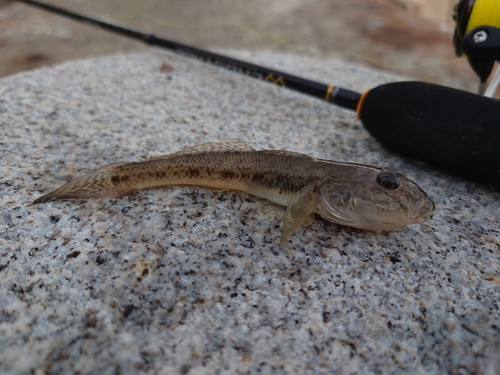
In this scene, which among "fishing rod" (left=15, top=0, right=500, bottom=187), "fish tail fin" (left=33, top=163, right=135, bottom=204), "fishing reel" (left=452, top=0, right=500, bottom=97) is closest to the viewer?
"fish tail fin" (left=33, top=163, right=135, bottom=204)

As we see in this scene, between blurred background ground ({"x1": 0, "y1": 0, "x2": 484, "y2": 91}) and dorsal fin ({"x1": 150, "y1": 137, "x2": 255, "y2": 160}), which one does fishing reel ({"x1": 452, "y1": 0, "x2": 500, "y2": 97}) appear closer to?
dorsal fin ({"x1": 150, "y1": 137, "x2": 255, "y2": 160})

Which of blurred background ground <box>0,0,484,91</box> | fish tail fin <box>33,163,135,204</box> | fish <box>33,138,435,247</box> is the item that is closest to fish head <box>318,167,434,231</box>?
fish <box>33,138,435,247</box>

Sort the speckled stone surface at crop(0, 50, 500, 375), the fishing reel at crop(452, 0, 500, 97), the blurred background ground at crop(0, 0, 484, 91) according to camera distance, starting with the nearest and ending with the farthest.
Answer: the speckled stone surface at crop(0, 50, 500, 375), the fishing reel at crop(452, 0, 500, 97), the blurred background ground at crop(0, 0, 484, 91)

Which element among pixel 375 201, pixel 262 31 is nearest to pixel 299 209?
pixel 375 201

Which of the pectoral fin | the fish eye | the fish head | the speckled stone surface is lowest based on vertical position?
the speckled stone surface

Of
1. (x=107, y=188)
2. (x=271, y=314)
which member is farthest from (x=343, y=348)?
(x=107, y=188)

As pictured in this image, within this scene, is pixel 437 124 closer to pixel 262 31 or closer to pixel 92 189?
pixel 92 189
